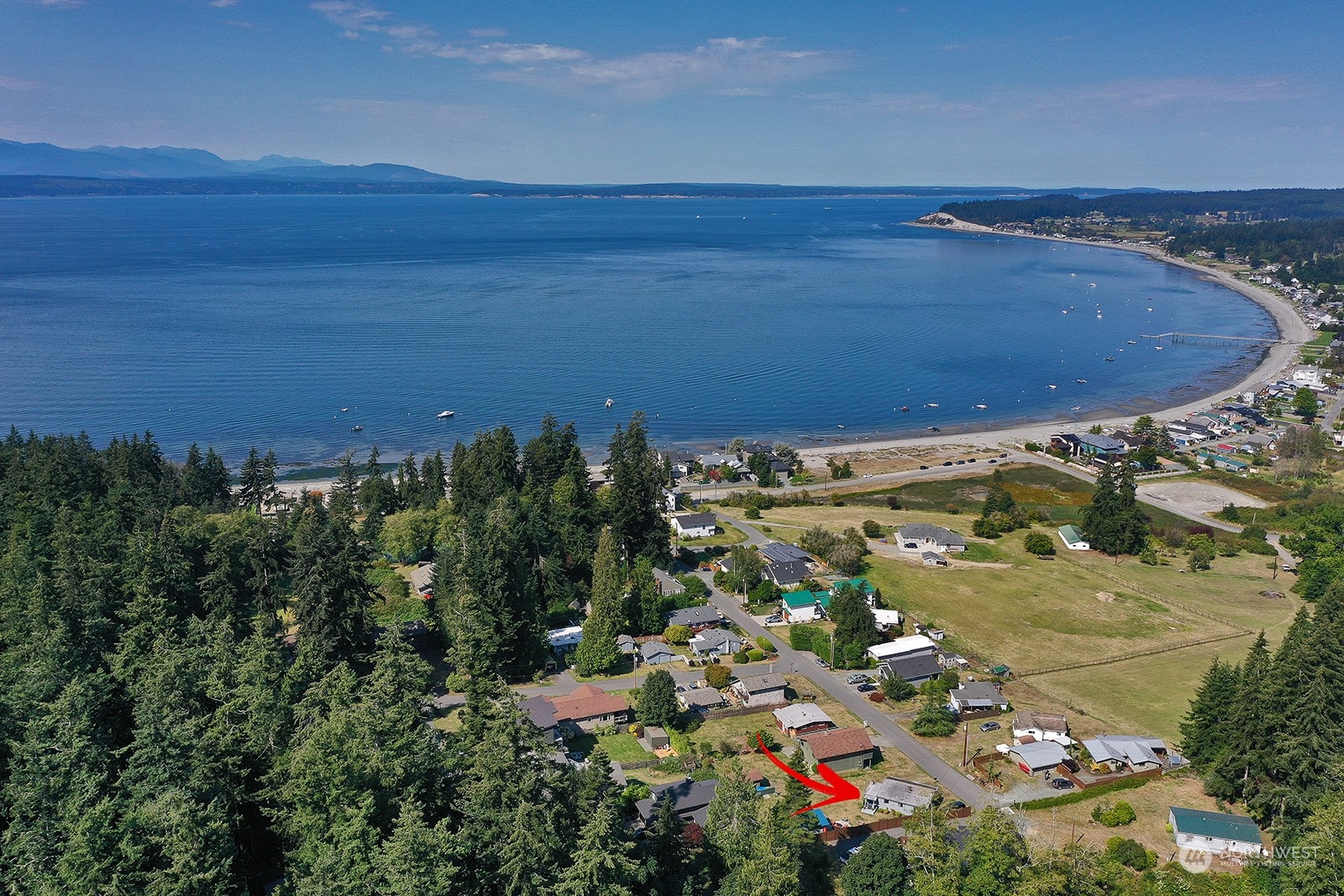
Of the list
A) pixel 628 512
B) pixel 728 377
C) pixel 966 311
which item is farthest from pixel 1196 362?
pixel 628 512

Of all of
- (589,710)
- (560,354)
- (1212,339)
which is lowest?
(589,710)

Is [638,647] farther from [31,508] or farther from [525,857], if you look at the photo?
[31,508]

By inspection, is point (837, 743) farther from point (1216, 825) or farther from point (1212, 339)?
point (1212, 339)

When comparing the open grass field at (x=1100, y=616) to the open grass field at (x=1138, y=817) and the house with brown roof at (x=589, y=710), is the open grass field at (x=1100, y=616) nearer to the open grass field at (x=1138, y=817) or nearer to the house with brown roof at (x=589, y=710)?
the open grass field at (x=1138, y=817)

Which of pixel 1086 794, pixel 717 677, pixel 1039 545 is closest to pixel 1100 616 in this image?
pixel 1039 545

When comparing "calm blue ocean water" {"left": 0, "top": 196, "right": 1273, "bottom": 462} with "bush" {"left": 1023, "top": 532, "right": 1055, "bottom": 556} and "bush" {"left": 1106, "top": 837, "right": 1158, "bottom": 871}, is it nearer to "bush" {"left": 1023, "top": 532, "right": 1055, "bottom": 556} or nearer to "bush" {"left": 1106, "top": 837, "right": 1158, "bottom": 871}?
"bush" {"left": 1023, "top": 532, "right": 1055, "bottom": 556}

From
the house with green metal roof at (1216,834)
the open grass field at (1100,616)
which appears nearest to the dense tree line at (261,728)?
the house with green metal roof at (1216,834)

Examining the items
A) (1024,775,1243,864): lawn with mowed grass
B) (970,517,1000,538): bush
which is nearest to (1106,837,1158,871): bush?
(1024,775,1243,864): lawn with mowed grass
